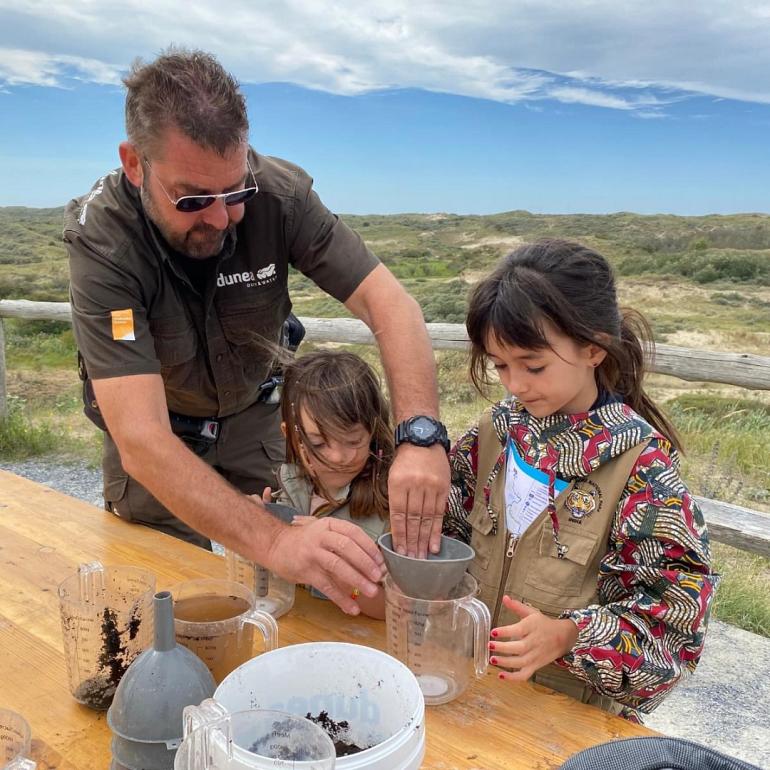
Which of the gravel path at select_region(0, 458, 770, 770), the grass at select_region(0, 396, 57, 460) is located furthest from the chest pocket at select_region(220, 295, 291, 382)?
the grass at select_region(0, 396, 57, 460)

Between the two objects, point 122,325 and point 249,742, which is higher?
point 122,325

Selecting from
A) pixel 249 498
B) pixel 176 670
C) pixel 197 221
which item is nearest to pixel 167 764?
pixel 176 670

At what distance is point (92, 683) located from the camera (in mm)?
1328

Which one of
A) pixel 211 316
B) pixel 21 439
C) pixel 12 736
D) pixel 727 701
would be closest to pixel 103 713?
pixel 12 736

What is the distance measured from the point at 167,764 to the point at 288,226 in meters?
1.76

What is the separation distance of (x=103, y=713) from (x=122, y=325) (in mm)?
994

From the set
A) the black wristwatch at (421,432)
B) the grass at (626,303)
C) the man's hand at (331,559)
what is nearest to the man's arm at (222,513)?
the man's hand at (331,559)

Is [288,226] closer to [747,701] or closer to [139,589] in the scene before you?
[139,589]

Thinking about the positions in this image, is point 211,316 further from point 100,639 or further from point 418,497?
point 100,639

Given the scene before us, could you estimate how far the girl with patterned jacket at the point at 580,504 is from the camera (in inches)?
56.1

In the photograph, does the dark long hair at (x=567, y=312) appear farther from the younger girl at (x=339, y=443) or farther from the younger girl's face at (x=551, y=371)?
the younger girl at (x=339, y=443)

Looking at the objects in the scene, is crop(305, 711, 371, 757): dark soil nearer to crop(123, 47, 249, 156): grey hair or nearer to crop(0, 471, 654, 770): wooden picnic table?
crop(0, 471, 654, 770): wooden picnic table

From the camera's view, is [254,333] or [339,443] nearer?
[339,443]

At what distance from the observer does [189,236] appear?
2105 mm
